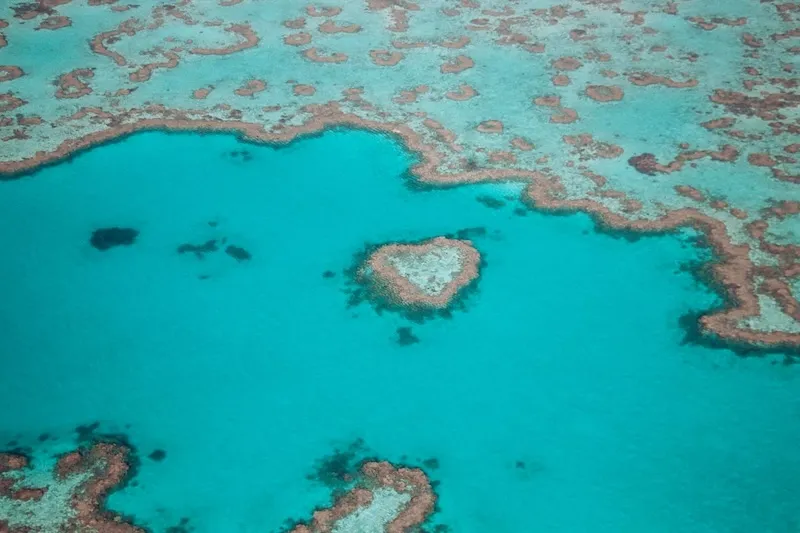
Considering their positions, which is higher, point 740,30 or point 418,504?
point 740,30

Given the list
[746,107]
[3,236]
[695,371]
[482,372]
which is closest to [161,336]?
[3,236]

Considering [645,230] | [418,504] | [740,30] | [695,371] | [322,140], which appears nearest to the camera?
[418,504]

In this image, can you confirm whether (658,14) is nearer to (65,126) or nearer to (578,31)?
(578,31)

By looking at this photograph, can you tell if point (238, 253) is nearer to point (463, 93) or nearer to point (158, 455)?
point (158, 455)

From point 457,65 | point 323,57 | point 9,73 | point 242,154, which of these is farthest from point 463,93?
point 9,73

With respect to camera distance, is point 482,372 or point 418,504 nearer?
point 418,504

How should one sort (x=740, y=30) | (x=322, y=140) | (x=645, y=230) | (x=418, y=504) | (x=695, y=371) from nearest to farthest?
(x=418, y=504) < (x=695, y=371) < (x=645, y=230) < (x=322, y=140) < (x=740, y=30)

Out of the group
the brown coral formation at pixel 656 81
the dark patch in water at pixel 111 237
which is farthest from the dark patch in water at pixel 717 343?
the dark patch in water at pixel 111 237

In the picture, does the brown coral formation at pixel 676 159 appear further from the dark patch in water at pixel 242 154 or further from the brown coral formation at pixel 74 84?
the brown coral formation at pixel 74 84

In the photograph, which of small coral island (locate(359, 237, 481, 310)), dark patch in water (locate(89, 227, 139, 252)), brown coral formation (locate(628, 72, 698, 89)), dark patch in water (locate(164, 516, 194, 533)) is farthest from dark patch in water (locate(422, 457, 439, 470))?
→ brown coral formation (locate(628, 72, 698, 89))
